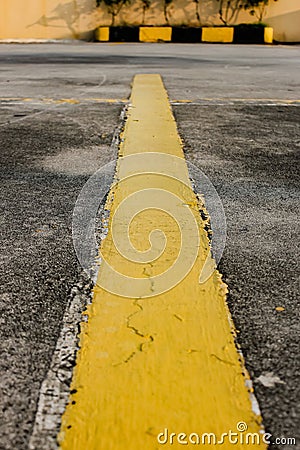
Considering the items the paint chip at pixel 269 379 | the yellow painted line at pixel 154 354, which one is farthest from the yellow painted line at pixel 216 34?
the paint chip at pixel 269 379

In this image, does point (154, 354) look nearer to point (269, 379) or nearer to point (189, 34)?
point (269, 379)

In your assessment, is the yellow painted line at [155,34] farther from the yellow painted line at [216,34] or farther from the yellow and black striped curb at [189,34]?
the yellow painted line at [216,34]

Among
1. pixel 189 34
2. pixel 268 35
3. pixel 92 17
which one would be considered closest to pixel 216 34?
pixel 189 34

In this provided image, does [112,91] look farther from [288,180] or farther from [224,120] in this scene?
[288,180]

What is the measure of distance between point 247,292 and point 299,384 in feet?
1.36

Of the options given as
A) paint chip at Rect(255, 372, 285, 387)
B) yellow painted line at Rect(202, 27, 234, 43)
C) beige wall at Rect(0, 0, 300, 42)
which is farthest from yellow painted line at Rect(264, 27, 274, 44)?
paint chip at Rect(255, 372, 285, 387)

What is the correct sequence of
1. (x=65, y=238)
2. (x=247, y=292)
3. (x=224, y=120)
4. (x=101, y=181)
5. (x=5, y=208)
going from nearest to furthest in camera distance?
(x=247, y=292)
(x=65, y=238)
(x=5, y=208)
(x=101, y=181)
(x=224, y=120)

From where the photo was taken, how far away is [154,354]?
1381 millimetres

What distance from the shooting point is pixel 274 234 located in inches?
81.9

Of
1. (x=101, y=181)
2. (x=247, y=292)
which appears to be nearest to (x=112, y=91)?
(x=101, y=181)

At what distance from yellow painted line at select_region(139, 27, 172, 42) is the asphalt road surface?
45.4 ft

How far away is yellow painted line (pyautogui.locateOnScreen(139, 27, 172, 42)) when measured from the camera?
19.2 meters

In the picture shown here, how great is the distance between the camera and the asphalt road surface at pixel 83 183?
130 centimetres

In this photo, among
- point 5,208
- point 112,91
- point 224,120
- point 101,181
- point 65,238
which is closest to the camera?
point 65,238
